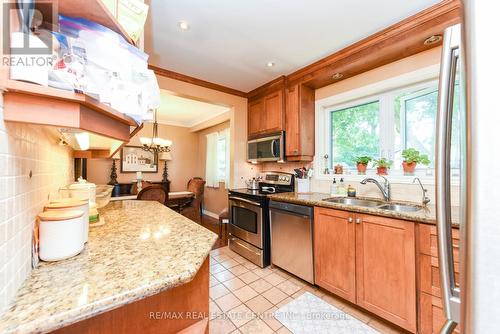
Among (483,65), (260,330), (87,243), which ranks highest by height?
(483,65)

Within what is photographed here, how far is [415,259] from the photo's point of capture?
141 cm

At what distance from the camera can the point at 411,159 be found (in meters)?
1.92

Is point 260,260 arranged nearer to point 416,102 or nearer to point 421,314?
point 421,314

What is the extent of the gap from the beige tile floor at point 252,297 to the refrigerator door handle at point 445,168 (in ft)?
4.58

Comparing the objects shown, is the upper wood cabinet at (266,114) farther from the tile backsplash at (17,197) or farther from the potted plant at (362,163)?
the tile backsplash at (17,197)

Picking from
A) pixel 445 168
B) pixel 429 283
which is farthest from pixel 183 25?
pixel 429 283

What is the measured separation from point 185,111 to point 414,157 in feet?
13.9

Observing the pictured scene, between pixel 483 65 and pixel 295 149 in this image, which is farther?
pixel 295 149

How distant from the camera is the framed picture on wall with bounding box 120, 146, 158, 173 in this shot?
4.86 metres

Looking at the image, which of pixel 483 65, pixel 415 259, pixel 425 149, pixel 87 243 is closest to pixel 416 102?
pixel 425 149

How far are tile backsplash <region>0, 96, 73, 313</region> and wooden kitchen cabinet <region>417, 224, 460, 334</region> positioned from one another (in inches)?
78.2

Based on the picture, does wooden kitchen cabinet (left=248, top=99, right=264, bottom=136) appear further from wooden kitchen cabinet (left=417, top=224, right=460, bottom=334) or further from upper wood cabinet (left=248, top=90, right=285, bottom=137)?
wooden kitchen cabinet (left=417, top=224, right=460, bottom=334)

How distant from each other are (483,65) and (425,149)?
2087 millimetres

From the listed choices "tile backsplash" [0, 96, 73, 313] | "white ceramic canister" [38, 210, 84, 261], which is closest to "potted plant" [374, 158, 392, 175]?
"white ceramic canister" [38, 210, 84, 261]
